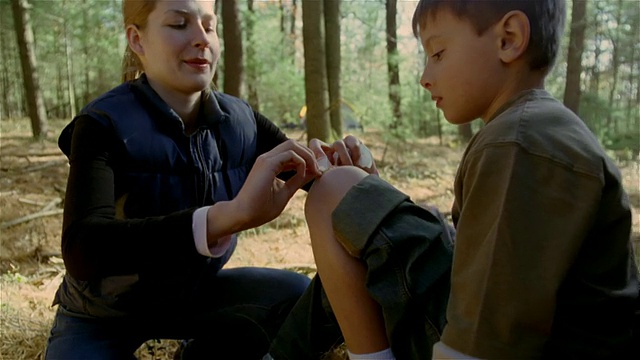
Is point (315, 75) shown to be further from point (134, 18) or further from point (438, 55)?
point (438, 55)

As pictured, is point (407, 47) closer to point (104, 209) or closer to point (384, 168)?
point (384, 168)

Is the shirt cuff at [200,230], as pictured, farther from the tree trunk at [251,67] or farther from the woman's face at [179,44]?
the tree trunk at [251,67]

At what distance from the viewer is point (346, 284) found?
4.38 feet

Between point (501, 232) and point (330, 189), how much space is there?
0.55m

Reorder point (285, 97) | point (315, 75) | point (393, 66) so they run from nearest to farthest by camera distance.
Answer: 1. point (315, 75)
2. point (393, 66)
3. point (285, 97)

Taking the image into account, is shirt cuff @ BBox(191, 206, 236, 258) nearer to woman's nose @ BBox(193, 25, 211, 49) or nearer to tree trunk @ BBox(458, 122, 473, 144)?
woman's nose @ BBox(193, 25, 211, 49)

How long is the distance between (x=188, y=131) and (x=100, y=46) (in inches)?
671

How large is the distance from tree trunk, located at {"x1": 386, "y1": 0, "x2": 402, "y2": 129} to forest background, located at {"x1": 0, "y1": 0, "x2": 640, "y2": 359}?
3cm

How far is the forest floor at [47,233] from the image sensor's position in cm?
242

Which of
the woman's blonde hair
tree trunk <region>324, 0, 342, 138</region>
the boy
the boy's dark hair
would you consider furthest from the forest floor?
the boy's dark hair

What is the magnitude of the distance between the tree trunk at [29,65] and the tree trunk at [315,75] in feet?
18.5

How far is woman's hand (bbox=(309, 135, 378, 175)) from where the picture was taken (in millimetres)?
1675

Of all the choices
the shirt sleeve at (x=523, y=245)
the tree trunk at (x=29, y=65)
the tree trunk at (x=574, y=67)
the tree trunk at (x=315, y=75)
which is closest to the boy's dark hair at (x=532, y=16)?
the shirt sleeve at (x=523, y=245)

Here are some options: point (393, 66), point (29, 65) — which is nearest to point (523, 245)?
point (393, 66)
